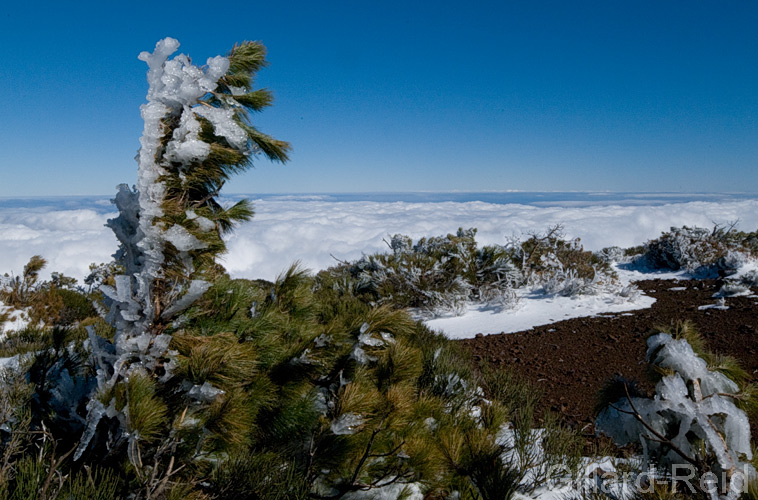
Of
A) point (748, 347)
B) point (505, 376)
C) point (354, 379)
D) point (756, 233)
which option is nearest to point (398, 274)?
point (505, 376)

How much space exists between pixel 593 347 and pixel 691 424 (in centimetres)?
385

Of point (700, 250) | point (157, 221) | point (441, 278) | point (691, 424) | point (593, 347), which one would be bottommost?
point (593, 347)

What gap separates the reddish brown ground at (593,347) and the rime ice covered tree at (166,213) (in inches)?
113

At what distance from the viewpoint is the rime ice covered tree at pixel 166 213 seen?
4.78 ft

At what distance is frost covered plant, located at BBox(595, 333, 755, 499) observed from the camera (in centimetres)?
117

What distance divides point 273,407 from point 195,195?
3.13 ft

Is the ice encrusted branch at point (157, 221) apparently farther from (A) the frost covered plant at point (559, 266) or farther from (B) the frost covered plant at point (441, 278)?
(A) the frost covered plant at point (559, 266)

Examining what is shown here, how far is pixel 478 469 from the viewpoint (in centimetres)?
151

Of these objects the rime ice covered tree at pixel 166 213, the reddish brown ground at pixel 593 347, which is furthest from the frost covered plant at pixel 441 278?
the rime ice covered tree at pixel 166 213

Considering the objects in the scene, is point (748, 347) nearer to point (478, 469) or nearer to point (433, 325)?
point (433, 325)

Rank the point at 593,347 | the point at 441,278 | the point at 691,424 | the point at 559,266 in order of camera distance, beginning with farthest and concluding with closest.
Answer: the point at 559,266
the point at 441,278
the point at 593,347
the point at 691,424

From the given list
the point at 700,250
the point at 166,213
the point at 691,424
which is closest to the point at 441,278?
the point at 691,424

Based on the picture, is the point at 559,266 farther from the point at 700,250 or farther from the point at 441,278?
the point at 700,250

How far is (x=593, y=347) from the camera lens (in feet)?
15.6
